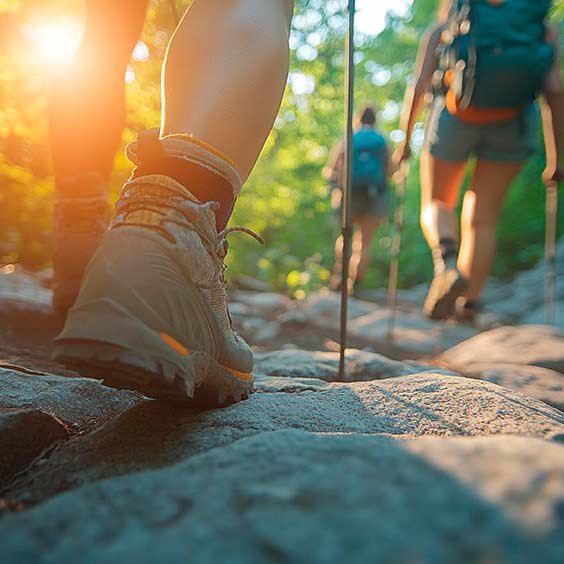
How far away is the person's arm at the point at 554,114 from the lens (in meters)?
3.21

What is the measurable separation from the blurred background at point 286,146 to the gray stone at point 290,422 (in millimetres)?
1374

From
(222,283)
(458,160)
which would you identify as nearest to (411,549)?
(222,283)

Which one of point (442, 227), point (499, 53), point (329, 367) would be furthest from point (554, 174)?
point (329, 367)

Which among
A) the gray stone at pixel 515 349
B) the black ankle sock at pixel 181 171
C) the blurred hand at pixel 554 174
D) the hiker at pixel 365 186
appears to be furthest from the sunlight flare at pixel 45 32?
the hiker at pixel 365 186

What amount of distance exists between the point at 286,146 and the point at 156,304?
1543 cm

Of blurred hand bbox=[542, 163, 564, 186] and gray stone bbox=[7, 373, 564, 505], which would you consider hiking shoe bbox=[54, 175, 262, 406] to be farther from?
blurred hand bbox=[542, 163, 564, 186]

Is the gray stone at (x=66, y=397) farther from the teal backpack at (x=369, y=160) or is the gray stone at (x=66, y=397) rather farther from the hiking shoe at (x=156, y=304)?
the teal backpack at (x=369, y=160)

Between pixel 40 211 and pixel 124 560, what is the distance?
702 centimetres

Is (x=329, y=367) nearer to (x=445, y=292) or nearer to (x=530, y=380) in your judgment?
(x=530, y=380)

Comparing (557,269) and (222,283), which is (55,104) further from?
(557,269)

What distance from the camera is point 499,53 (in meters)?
3.08

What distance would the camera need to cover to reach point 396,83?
1806 centimetres

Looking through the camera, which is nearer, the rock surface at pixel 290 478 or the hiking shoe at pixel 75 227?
the rock surface at pixel 290 478

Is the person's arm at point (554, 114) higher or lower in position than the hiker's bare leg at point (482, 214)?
higher
